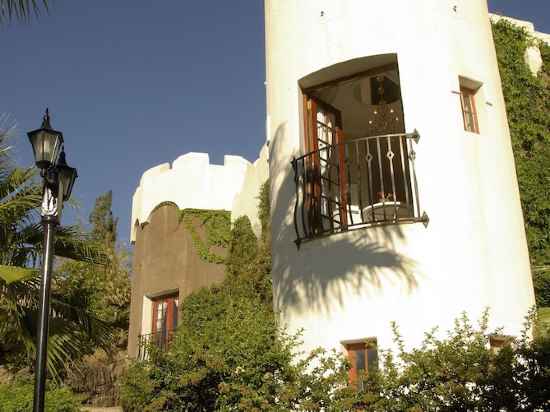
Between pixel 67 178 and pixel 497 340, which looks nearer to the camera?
pixel 67 178

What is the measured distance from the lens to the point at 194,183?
60.4 feet

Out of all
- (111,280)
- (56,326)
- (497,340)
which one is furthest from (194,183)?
(497,340)

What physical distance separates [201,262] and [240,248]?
132 cm

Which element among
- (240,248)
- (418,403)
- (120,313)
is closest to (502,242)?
(418,403)

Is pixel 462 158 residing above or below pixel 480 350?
above

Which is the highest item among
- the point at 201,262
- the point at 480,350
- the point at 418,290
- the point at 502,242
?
the point at 201,262

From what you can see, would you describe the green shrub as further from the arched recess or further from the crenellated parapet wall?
the arched recess

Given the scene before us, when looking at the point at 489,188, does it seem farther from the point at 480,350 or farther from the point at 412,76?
the point at 480,350

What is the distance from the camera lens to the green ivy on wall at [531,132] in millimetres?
10898

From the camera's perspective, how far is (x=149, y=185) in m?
19.3

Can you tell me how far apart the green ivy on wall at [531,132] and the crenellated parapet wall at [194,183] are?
25.5 ft

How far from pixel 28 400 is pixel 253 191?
6890 millimetres

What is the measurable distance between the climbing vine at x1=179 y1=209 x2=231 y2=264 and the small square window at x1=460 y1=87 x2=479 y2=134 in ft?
32.0

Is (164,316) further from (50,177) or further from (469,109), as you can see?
(469,109)
